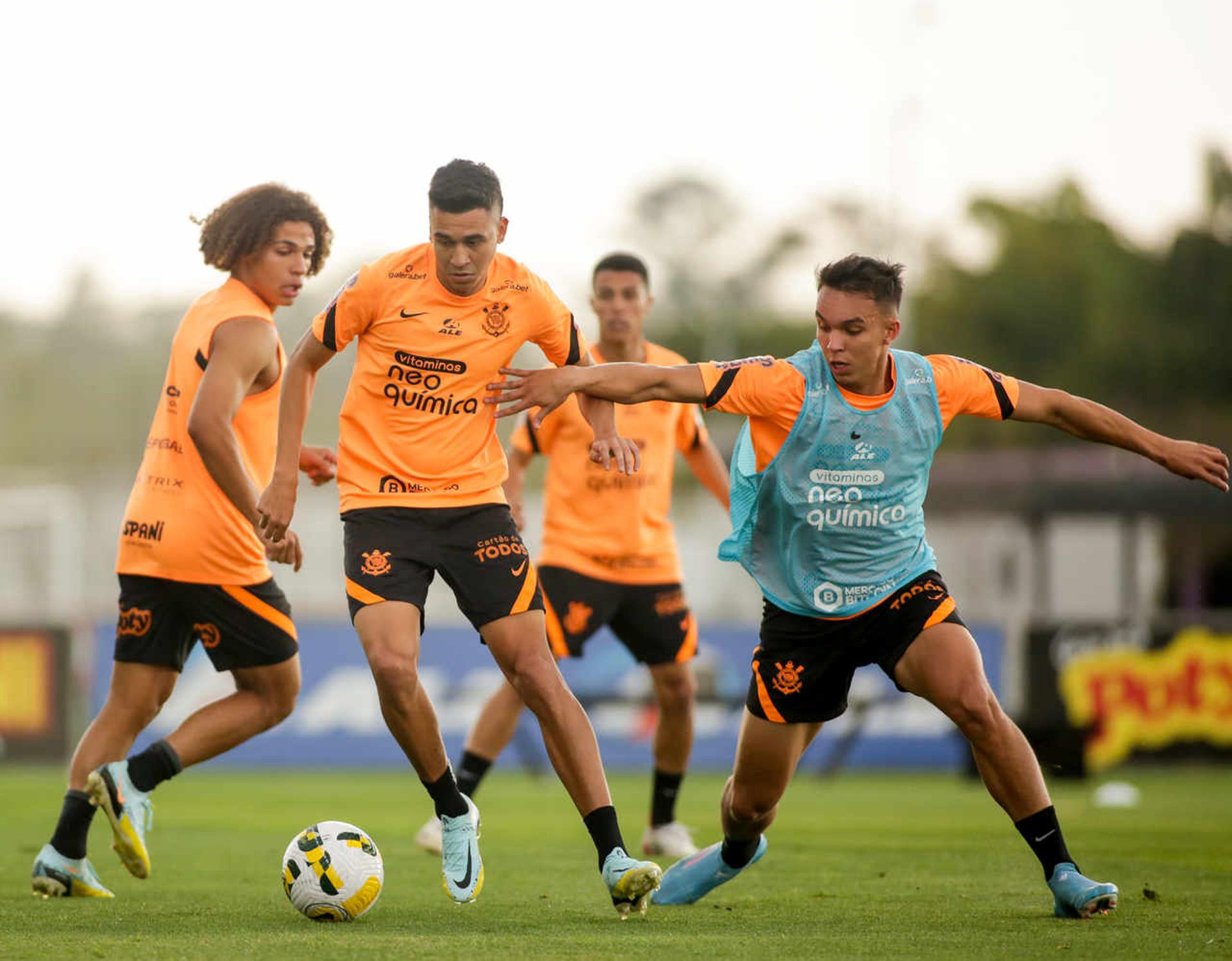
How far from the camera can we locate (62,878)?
6.63 metres

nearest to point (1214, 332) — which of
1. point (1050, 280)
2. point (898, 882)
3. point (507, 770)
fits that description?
point (1050, 280)

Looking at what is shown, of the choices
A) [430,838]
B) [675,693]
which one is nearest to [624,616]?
[675,693]

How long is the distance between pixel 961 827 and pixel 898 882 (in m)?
3.46

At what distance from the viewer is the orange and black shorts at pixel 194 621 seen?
6.77 meters

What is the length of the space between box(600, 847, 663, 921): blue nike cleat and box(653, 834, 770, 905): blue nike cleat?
78 centimetres

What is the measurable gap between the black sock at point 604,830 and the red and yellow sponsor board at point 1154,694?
39.9ft

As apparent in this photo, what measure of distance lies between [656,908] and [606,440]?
69.9 inches

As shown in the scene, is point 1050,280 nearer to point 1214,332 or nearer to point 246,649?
point 1214,332

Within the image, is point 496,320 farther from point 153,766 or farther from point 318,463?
point 153,766

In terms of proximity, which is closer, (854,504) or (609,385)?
(609,385)

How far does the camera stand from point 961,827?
1079cm

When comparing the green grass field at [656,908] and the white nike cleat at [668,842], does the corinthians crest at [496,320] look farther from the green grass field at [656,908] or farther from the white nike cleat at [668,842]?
the white nike cleat at [668,842]

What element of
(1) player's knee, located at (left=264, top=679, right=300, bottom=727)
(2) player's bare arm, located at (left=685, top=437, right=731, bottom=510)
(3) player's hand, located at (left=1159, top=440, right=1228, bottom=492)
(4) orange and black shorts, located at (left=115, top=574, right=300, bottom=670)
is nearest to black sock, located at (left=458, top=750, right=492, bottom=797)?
(2) player's bare arm, located at (left=685, top=437, right=731, bottom=510)

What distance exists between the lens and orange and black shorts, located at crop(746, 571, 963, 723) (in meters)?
6.08
